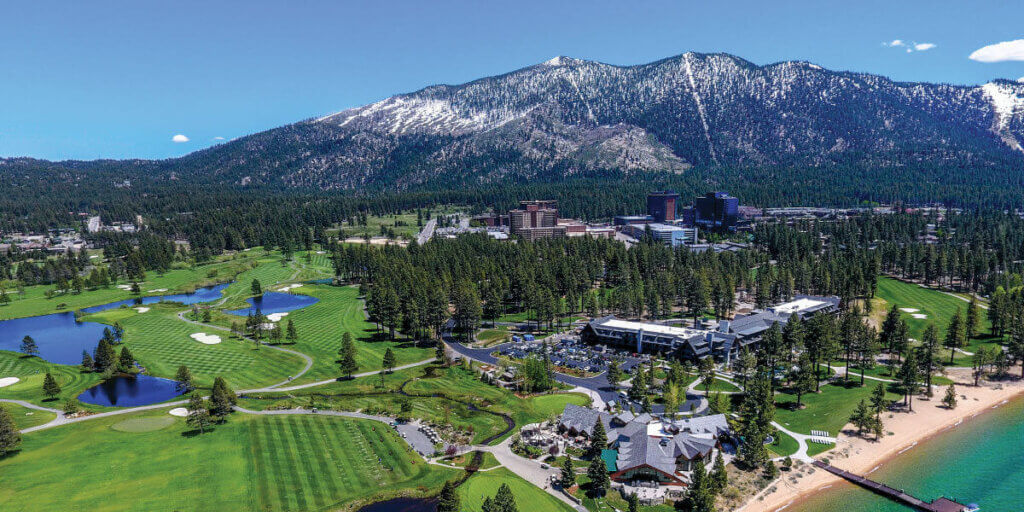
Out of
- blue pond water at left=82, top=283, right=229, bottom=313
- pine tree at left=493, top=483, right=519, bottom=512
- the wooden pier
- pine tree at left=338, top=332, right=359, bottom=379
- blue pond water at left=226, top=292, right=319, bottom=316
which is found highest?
blue pond water at left=82, top=283, right=229, bottom=313

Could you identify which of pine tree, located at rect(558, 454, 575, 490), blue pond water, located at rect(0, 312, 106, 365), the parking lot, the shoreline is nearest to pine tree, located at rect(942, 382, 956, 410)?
the shoreline

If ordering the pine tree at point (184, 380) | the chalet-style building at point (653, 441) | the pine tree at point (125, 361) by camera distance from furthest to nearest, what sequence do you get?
the pine tree at point (125, 361), the pine tree at point (184, 380), the chalet-style building at point (653, 441)

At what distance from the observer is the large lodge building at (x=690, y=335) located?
10900 centimetres

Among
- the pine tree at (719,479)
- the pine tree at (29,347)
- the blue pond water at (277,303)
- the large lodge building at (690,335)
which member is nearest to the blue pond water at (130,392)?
the pine tree at (29,347)

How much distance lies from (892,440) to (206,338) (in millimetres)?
139352

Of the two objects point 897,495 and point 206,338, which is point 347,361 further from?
point 897,495

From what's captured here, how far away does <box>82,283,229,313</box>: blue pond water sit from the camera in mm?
164875

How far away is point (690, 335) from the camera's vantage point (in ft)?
365

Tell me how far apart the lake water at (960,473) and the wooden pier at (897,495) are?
112cm

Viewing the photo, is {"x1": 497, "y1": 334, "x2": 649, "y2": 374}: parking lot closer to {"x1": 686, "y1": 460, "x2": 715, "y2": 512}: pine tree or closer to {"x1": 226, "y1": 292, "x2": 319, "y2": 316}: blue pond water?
{"x1": 686, "y1": 460, "x2": 715, "y2": 512}: pine tree

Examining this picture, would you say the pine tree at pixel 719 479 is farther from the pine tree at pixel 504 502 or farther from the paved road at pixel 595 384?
the pine tree at pixel 504 502

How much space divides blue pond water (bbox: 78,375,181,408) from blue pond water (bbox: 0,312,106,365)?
22090 millimetres

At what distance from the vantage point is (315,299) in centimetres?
17300

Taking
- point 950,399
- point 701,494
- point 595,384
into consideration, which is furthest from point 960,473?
point 595,384
